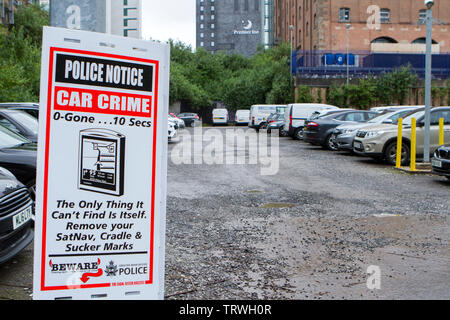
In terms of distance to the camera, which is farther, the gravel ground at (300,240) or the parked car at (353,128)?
the parked car at (353,128)

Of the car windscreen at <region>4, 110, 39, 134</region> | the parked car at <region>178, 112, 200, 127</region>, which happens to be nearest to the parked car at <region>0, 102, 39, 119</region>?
the car windscreen at <region>4, 110, 39, 134</region>

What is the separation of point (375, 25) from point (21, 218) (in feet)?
155

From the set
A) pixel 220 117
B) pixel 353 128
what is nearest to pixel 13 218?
pixel 353 128

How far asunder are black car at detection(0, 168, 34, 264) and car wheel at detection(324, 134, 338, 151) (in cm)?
1531

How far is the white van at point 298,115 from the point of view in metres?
25.3

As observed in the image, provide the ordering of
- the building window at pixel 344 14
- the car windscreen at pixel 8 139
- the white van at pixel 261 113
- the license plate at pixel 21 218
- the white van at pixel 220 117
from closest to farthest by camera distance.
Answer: the license plate at pixel 21 218 < the car windscreen at pixel 8 139 < the white van at pixel 261 113 < the building window at pixel 344 14 < the white van at pixel 220 117

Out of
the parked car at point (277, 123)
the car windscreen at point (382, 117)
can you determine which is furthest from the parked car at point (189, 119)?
the car windscreen at point (382, 117)

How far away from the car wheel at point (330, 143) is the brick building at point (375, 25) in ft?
94.6

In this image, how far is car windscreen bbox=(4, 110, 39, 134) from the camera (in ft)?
31.4

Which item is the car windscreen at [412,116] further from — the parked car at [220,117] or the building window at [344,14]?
the parked car at [220,117]

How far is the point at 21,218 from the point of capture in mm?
5074

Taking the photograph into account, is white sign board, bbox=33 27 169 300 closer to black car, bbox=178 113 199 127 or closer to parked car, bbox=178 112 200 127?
parked car, bbox=178 112 200 127

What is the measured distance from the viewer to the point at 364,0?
47.9 m

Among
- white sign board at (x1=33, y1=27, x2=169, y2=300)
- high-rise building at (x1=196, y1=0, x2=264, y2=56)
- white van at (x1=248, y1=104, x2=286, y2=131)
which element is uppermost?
high-rise building at (x1=196, y1=0, x2=264, y2=56)
